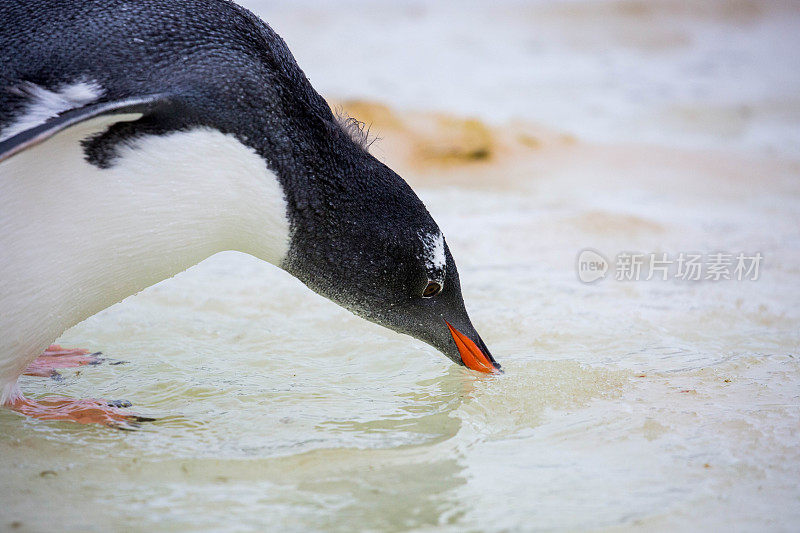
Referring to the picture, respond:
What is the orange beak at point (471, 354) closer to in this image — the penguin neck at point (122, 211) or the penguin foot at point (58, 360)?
the penguin neck at point (122, 211)

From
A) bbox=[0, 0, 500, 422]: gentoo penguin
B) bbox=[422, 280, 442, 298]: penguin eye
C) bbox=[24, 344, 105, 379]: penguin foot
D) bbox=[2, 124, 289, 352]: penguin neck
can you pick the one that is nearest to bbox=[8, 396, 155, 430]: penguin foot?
bbox=[0, 0, 500, 422]: gentoo penguin

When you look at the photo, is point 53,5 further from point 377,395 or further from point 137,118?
point 377,395

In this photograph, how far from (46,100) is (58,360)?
1.18 metres

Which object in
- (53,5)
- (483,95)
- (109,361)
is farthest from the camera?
(483,95)

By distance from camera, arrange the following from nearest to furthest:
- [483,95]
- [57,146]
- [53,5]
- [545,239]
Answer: [57,146] → [53,5] → [545,239] → [483,95]

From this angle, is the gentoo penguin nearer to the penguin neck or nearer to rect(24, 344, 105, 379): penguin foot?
the penguin neck

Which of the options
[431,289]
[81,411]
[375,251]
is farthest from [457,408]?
[81,411]

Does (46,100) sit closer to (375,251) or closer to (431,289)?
(375,251)

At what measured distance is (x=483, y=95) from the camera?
8.05 m

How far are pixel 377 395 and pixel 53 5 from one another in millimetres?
1543

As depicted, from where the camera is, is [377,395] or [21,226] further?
[377,395]

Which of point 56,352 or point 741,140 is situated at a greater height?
point 741,140

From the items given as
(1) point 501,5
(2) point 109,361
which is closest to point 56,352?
(2) point 109,361

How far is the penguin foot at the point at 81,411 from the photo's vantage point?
101 inches
